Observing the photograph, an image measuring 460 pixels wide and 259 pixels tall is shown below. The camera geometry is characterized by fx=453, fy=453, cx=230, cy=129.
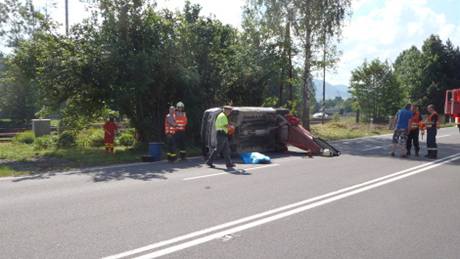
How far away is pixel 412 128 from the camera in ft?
49.9

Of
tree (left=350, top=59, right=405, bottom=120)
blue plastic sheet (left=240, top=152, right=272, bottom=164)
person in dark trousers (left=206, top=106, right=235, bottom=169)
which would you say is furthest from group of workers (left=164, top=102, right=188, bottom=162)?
tree (left=350, top=59, right=405, bottom=120)

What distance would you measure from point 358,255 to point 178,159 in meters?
9.52

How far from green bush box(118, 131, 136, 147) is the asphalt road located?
730 cm

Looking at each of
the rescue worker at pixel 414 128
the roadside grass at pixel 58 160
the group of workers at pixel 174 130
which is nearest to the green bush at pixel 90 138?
the roadside grass at pixel 58 160

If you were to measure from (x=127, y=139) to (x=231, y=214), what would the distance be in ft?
41.4

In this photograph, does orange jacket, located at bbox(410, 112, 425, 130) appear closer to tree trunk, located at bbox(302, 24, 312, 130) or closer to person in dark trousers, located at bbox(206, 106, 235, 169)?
person in dark trousers, located at bbox(206, 106, 235, 169)

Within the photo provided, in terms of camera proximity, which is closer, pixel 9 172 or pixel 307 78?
pixel 9 172

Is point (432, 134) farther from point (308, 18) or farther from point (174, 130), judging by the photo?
point (308, 18)

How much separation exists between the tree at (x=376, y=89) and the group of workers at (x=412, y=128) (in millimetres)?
27377

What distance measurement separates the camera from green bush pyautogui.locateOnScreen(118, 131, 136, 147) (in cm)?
1836

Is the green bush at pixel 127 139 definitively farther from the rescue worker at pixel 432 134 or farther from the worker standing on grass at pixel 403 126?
the rescue worker at pixel 432 134

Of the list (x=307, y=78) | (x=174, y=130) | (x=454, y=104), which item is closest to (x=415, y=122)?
(x=454, y=104)

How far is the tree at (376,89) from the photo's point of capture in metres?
41.6

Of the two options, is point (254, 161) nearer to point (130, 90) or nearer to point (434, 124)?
point (130, 90)
